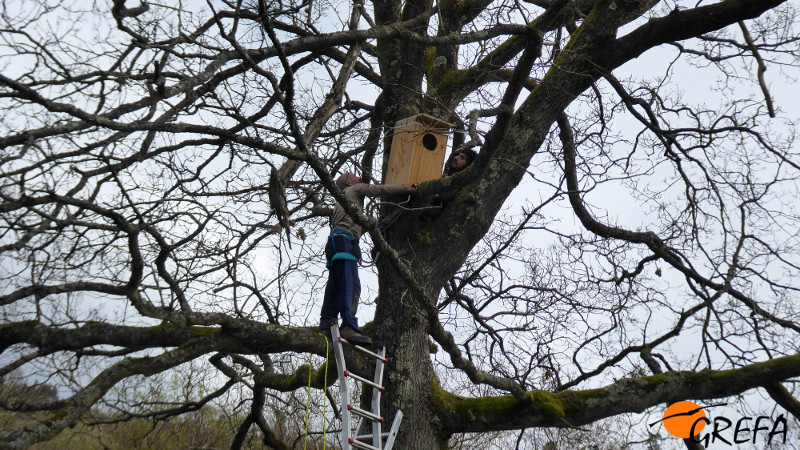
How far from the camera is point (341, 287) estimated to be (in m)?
4.75

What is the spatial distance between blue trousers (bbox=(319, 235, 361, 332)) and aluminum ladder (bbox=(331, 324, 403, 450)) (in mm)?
275

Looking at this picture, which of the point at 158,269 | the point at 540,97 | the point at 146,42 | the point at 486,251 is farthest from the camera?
the point at 486,251

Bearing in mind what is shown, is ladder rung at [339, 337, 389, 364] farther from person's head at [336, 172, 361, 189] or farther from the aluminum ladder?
person's head at [336, 172, 361, 189]

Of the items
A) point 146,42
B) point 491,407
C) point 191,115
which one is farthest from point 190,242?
point 491,407

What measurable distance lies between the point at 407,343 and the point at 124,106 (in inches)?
102

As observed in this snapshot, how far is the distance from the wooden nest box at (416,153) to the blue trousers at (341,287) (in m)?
0.85

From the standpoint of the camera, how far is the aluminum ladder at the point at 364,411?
13.3 feet

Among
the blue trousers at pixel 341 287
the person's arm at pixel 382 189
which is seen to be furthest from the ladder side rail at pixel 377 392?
the person's arm at pixel 382 189

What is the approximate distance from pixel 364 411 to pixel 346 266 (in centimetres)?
113

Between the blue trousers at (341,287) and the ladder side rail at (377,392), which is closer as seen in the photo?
the ladder side rail at (377,392)

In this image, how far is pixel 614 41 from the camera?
453cm

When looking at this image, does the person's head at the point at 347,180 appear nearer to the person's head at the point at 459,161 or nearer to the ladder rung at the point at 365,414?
the person's head at the point at 459,161

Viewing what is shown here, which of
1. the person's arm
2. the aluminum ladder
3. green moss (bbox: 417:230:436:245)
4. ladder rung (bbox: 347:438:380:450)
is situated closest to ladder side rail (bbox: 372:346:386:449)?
the aluminum ladder

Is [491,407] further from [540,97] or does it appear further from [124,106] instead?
[124,106]
